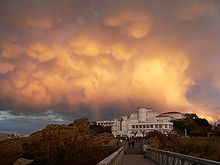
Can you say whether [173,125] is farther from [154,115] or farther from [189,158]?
[189,158]

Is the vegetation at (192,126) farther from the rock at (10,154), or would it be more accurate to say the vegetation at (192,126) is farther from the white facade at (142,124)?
the rock at (10,154)

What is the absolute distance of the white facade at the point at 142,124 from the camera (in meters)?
166

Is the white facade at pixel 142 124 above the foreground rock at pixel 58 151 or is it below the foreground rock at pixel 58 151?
above

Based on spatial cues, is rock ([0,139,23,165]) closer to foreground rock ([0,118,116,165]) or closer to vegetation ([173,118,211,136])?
foreground rock ([0,118,116,165])

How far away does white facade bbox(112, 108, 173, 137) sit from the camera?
16600cm

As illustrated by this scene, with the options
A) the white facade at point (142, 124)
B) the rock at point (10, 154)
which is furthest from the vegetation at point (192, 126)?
the rock at point (10, 154)

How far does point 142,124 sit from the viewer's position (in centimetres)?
17138

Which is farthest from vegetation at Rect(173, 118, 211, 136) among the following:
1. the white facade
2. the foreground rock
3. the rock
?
the foreground rock


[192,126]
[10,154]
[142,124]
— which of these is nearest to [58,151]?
[10,154]

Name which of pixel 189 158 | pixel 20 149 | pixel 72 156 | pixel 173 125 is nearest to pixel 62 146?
pixel 72 156

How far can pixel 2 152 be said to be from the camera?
1150 inches

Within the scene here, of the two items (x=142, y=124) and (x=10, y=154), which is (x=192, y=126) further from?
(x=10, y=154)

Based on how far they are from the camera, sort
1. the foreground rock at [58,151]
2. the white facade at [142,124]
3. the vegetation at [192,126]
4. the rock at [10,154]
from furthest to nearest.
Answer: the white facade at [142,124] < the vegetation at [192,126] < the rock at [10,154] < the foreground rock at [58,151]

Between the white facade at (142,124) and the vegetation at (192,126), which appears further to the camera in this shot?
the white facade at (142,124)
